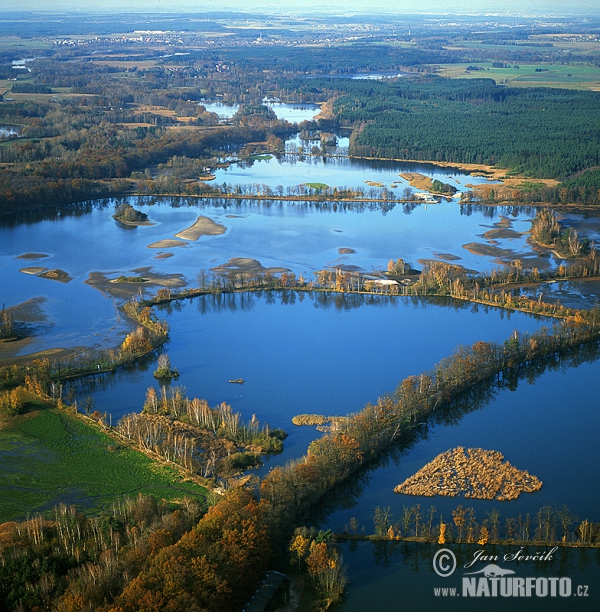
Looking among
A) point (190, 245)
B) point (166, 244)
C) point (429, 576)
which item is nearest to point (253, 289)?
point (190, 245)

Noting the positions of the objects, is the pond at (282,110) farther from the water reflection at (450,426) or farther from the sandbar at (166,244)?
the water reflection at (450,426)

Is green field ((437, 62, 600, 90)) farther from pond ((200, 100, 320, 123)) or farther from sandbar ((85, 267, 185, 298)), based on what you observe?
sandbar ((85, 267, 185, 298))

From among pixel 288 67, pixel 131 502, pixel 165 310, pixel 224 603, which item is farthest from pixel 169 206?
pixel 288 67

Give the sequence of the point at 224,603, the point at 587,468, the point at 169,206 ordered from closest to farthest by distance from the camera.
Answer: the point at 224,603
the point at 587,468
the point at 169,206

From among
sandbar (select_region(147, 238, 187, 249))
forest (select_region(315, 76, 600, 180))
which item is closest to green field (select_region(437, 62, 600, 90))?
forest (select_region(315, 76, 600, 180))

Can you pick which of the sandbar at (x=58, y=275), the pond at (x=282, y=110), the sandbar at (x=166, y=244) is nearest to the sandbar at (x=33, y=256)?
the sandbar at (x=58, y=275)

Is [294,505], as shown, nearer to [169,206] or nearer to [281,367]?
[281,367]
